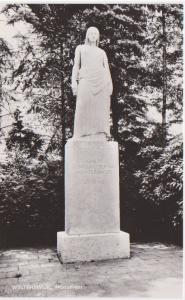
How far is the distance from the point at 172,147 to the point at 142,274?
11.2ft

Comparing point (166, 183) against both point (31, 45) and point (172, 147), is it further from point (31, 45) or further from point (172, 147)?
point (31, 45)

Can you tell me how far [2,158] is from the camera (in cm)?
986

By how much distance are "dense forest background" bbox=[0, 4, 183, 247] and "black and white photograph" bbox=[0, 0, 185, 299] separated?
0.03m

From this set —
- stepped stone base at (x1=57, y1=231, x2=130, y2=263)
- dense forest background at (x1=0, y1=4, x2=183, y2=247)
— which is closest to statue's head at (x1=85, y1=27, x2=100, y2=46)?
dense forest background at (x1=0, y1=4, x2=183, y2=247)

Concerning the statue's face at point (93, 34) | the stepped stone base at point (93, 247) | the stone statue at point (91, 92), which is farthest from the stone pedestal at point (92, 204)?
the statue's face at point (93, 34)

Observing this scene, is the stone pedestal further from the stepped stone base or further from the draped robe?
the draped robe

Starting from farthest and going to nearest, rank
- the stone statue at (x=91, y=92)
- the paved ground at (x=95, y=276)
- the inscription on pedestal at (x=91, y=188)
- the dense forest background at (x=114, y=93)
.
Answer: the dense forest background at (x=114, y=93) < the stone statue at (x=91, y=92) < the inscription on pedestal at (x=91, y=188) < the paved ground at (x=95, y=276)

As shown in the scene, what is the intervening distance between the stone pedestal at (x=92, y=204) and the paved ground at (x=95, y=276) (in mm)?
276

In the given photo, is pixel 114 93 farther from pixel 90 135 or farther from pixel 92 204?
pixel 92 204

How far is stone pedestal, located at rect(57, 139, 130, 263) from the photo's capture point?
6492mm

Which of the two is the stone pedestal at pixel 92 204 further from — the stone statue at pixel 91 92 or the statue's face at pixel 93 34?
the statue's face at pixel 93 34

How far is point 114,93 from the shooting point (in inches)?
411

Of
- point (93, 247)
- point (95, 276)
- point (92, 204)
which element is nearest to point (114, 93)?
point (92, 204)

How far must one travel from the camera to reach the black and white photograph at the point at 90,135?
265 inches
